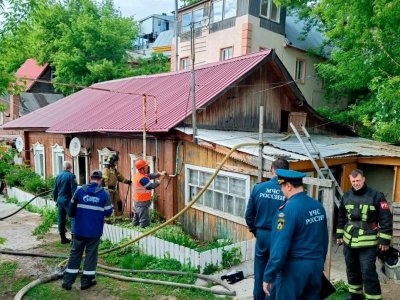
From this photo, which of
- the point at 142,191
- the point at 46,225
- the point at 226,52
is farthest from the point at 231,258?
the point at 226,52

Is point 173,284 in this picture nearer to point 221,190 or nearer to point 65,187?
point 221,190

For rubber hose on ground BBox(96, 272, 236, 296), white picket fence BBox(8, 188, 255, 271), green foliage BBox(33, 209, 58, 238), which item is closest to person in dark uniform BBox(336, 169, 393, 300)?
rubber hose on ground BBox(96, 272, 236, 296)

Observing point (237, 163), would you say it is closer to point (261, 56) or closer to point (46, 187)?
point (261, 56)

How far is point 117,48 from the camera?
92.1ft

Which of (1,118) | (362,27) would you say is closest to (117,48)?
(1,118)

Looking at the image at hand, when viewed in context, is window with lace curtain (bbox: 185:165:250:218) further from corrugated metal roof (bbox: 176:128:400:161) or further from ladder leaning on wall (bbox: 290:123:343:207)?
ladder leaning on wall (bbox: 290:123:343:207)

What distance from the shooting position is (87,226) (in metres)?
5.89

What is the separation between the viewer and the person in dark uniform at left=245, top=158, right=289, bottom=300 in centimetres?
480

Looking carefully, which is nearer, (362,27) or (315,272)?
(315,272)

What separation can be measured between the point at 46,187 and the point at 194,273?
10348mm

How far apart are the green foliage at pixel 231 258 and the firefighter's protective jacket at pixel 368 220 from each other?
94.6 inches

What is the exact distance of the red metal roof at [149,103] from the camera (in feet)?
33.3

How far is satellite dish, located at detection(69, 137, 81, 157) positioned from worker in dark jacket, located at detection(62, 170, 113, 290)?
7271 mm

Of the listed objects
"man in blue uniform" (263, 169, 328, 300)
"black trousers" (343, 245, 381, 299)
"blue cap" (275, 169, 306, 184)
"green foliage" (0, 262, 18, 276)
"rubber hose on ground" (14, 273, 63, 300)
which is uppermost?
"blue cap" (275, 169, 306, 184)
